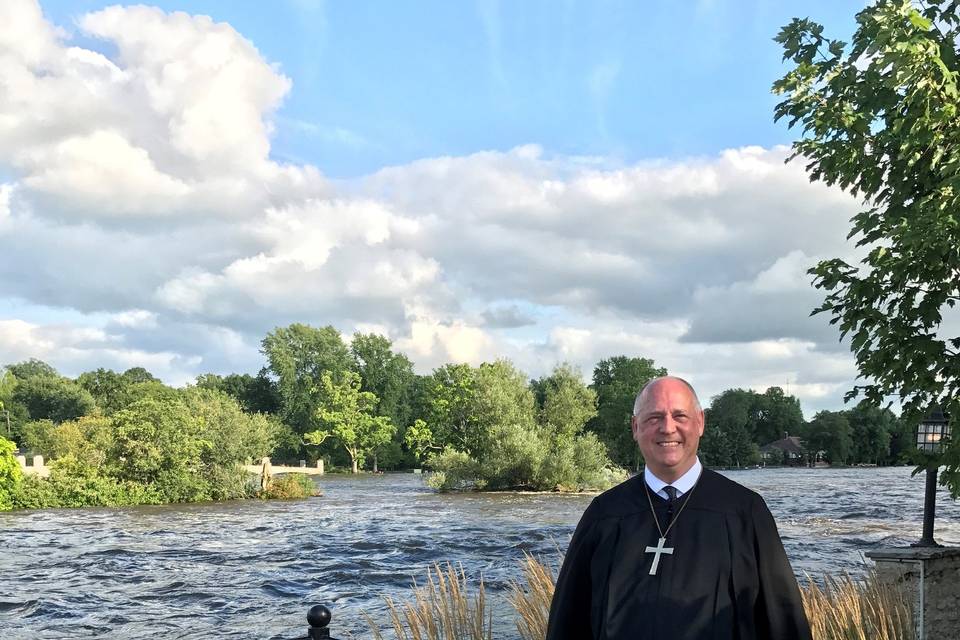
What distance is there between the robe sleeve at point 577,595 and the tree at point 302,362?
8613 centimetres

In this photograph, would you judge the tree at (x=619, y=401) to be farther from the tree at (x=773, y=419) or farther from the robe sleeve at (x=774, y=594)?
the robe sleeve at (x=774, y=594)

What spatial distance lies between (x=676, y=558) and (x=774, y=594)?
0.35 m

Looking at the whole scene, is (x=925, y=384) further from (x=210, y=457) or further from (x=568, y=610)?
(x=210, y=457)

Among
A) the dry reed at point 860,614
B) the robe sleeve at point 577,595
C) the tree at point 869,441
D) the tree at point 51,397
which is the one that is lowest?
the dry reed at point 860,614

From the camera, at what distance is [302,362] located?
91312 millimetres

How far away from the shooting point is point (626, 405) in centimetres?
8206

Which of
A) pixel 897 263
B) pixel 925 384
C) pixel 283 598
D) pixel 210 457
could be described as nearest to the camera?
pixel 897 263

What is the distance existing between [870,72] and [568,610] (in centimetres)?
638

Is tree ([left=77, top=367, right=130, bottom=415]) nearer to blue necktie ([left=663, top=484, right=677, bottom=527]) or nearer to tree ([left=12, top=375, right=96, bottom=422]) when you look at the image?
tree ([left=12, top=375, right=96, bottom=422])

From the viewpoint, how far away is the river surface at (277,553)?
1546cm

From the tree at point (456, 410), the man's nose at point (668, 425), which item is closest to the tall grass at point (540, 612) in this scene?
the man's nose at point (668, 425)

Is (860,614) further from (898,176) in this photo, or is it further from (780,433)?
(780,433)

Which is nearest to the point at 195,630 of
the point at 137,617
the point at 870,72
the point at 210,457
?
the point at 137,617

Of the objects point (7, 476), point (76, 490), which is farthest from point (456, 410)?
point (7, 476)
